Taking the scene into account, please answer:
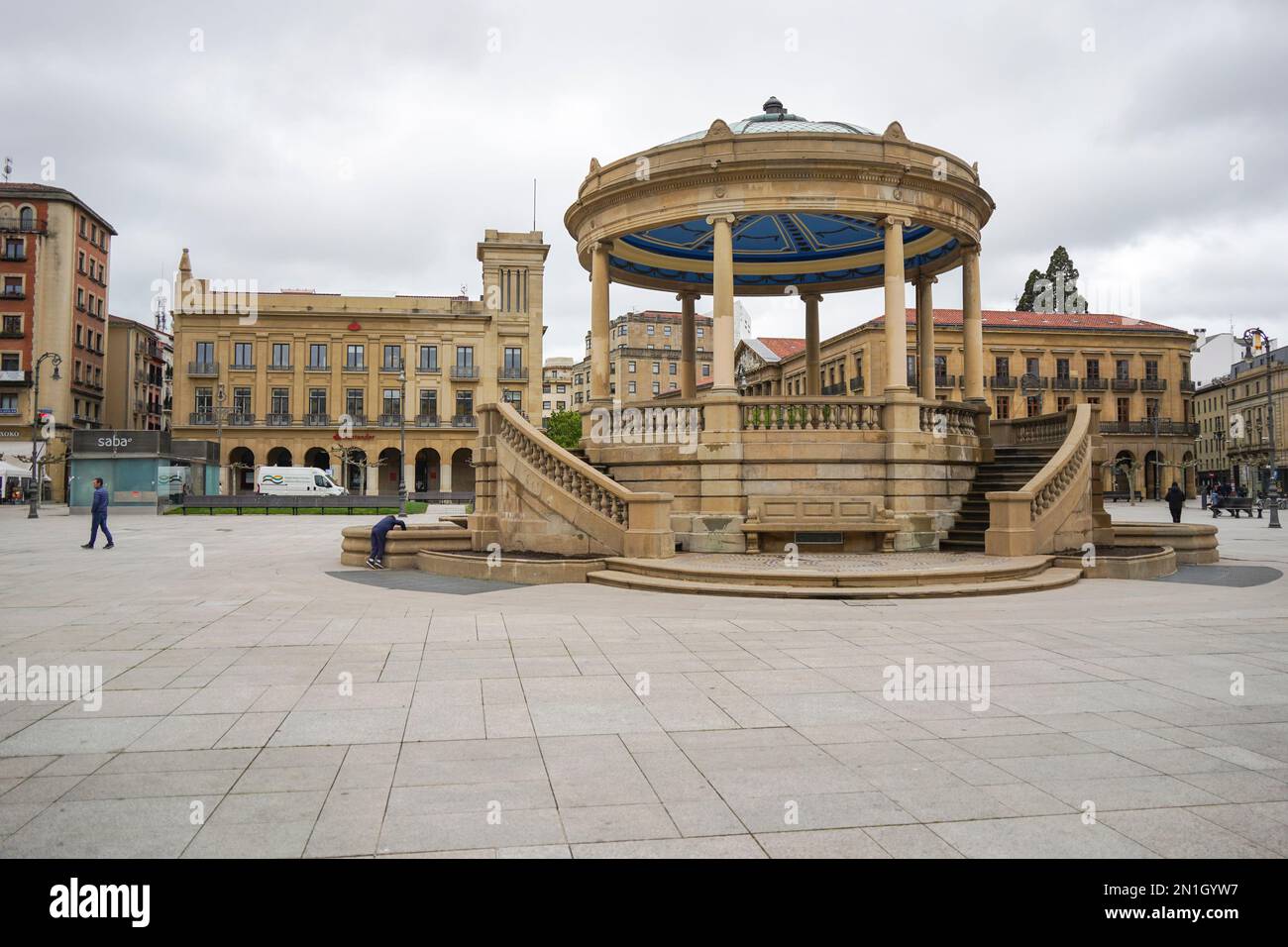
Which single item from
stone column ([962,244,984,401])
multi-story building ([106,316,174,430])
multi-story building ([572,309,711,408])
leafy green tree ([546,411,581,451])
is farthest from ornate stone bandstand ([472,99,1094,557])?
multi-story building ([572,309,711,408])

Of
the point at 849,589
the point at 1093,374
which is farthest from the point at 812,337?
the point at 1093,374

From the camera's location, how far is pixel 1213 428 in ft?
381

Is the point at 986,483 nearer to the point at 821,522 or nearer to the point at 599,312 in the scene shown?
the point at 821,522

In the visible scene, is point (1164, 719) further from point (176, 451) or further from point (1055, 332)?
point (1055, 332)

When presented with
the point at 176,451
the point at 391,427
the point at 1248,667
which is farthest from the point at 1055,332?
the point at 1248,667

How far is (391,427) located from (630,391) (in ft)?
201

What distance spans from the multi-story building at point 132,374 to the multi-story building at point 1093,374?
62.5 metres

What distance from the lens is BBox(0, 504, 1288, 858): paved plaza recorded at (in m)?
4.09

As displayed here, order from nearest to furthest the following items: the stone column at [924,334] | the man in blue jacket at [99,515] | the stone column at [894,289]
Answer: the stone column at [894,289]
the stone column at [924,334]
the man in blue jacket at [99,515]

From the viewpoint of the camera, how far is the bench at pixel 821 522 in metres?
16.8

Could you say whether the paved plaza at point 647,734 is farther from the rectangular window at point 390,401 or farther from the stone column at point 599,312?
the rectangular window at point 390,401

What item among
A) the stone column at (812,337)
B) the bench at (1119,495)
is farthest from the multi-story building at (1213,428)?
the stone column at (812,337)

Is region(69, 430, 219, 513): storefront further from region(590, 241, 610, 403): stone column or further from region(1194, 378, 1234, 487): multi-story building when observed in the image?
region(1194, 378, 1234, 487): multi-story building

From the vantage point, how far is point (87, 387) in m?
79.6
